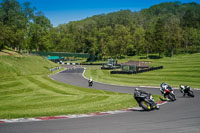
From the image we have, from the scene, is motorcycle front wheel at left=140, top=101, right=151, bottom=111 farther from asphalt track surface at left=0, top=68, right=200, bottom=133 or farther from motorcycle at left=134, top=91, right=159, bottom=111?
asphalt track surface at left=0, top=68, right=200, bottom=133

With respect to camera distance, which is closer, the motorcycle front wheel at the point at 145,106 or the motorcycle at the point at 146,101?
the motorcycle front wheel at the point at 145,106

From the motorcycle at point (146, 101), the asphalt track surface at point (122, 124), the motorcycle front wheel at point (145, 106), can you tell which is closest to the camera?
the asphalt track surface at point (122, 124)

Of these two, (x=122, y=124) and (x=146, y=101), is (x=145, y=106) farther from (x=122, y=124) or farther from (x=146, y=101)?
(x=122, y=124)

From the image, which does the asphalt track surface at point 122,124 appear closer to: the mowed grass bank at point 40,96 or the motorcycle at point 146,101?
the motorcycle at point 146,101

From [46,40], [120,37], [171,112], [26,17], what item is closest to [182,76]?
[171,112]

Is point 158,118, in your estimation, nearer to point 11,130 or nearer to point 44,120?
point 44,120

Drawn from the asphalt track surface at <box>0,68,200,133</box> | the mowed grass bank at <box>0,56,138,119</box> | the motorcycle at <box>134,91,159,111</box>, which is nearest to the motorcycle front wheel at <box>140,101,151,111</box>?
the motorcycle at <box>134,91,159,111</box>

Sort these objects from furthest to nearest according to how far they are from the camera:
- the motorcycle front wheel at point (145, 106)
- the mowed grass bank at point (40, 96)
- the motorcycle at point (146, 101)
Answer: the mowed grass bank at point (40, 96) < the motorcycle at point (146, 101) < the motorcycle front wheel at point (145, 106)

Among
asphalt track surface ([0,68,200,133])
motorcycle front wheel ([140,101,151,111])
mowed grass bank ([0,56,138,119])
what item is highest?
motorcycle front wheel ([140,101,151,111])

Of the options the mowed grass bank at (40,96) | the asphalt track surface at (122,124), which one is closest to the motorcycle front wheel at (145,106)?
the asphalt track surface at (122,124)

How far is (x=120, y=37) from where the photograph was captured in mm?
128125

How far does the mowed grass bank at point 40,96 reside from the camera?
1644cm

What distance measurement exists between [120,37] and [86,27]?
76171mm

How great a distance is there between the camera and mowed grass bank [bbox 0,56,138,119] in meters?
16.4
